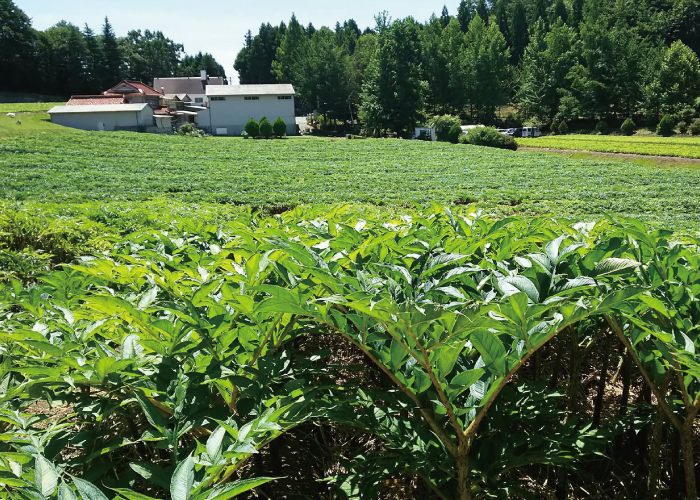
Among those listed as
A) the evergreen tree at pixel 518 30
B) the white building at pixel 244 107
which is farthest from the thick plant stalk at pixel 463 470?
the evergreen tree at pixel 518 30

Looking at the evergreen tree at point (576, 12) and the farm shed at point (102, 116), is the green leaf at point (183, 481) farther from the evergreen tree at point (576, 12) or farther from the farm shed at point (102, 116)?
the evergreen tree at point (576, 12)

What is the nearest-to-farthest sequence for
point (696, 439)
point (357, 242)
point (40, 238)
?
point (696, 439) → point (357, 242) → point (40, 238)

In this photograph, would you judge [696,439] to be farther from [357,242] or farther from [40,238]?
[40,238]

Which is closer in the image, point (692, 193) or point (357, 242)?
point (357, 242)

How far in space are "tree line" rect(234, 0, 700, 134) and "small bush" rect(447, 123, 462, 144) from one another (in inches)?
298

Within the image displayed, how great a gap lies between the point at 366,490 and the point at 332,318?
1.56ft

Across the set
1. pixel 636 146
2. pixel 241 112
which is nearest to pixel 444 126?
pixel 636 146

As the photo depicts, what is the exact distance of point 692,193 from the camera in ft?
57.4

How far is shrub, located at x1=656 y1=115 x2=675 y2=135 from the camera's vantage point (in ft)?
138

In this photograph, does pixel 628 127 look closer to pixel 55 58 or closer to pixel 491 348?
pixel 491 348

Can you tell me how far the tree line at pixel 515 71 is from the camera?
1943 inches

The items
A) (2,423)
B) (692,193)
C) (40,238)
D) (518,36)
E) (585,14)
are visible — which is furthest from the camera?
(518,36)

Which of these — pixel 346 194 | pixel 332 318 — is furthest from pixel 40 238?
pixel 346 194

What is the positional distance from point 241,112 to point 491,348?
173 ft
